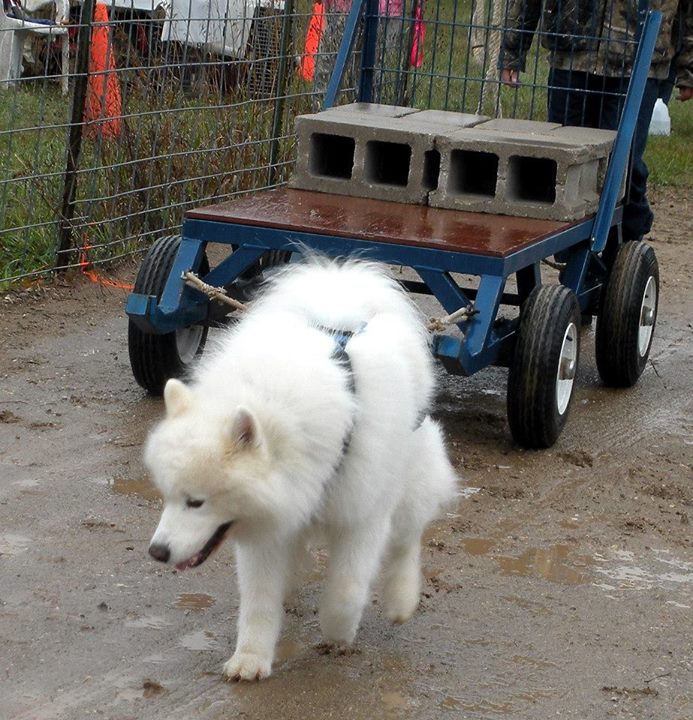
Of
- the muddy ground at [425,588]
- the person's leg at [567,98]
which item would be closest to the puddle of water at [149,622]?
the muddy ground at [425,588]

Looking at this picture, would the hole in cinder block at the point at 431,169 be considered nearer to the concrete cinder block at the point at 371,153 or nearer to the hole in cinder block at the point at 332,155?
the concrete cinder block at the point at 371,153

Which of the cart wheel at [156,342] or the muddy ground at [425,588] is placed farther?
the cart wheel at [156,342]

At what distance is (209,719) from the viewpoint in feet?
10.5

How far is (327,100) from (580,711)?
13.0 ft

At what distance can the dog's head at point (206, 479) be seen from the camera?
118 inches

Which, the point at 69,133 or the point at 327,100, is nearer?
the point at 327,100

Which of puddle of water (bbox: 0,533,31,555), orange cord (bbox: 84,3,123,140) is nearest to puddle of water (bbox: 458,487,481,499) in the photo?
puddle of water (bbox: 0,533,31,555)

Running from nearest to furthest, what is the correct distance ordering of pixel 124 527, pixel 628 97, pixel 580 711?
pixel 580 711
pixel 124 527
pixel 628 97

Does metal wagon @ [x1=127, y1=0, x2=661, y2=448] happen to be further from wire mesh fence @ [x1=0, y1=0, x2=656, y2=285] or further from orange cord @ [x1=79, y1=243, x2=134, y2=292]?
orange cord @ [x1=79, y1=243, x2=134, y2=292]

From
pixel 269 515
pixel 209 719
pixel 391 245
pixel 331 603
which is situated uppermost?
pixel 391 245

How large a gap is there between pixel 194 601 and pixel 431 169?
8.98 feet

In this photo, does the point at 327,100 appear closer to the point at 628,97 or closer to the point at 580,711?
the point at 628,97

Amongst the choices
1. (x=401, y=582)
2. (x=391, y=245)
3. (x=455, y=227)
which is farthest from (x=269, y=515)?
(x=455, y=227)

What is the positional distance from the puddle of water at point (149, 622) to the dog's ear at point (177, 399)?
0.82 meters
